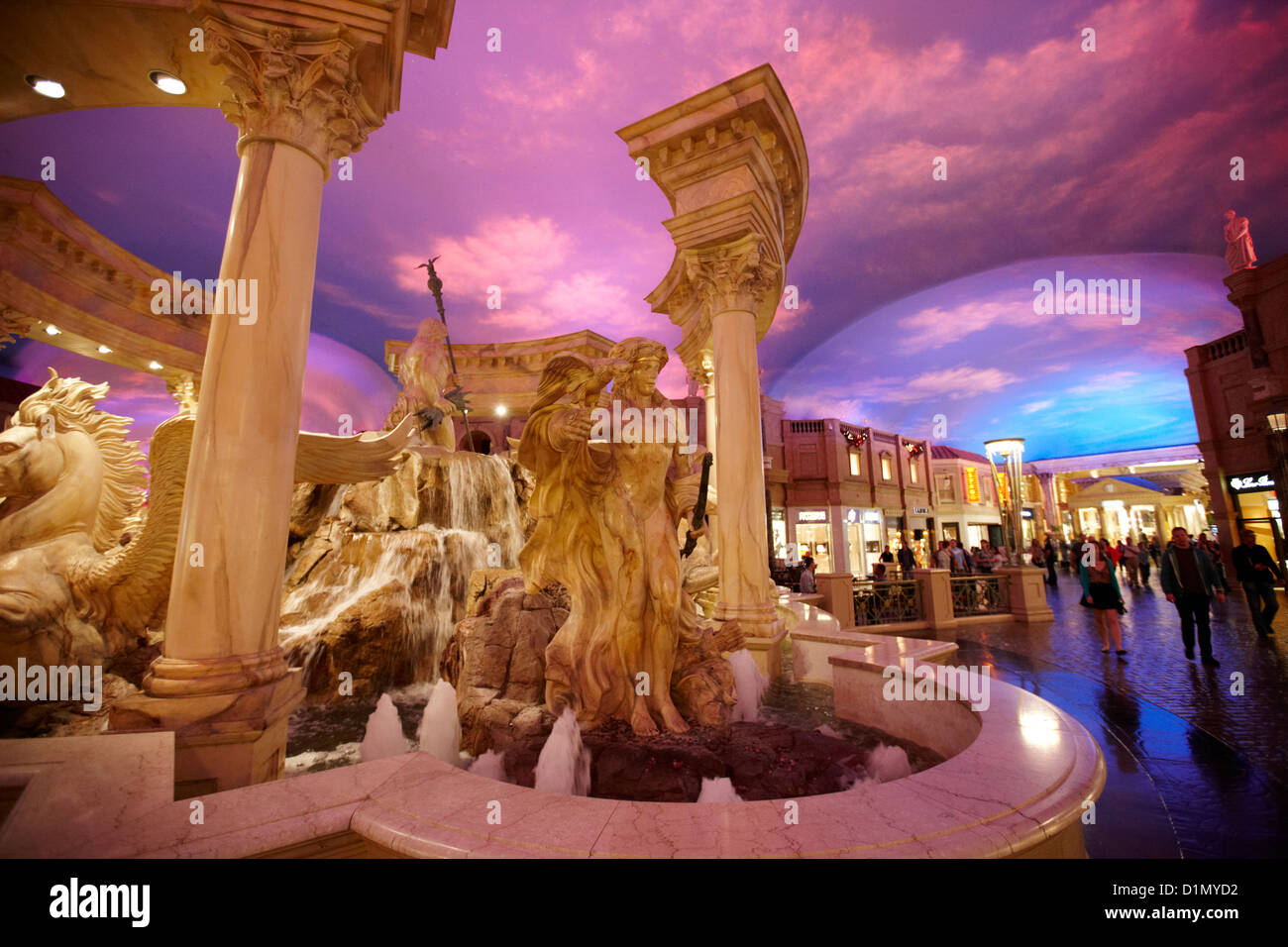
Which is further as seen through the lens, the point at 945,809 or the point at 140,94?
the point at 140,94

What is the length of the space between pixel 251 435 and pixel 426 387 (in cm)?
663

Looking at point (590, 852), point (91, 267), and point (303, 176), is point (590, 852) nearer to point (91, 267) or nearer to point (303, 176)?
point (303, 176)

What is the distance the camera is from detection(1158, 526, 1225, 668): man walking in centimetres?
625

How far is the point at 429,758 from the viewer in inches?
82.6

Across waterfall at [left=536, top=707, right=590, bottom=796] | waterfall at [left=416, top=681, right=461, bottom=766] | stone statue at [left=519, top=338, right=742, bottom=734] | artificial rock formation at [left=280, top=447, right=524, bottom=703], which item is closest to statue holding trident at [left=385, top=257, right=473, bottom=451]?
artificial rock formation at [left=280, top=447, right=524, bottom=703]

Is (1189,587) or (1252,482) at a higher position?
(1252,482)

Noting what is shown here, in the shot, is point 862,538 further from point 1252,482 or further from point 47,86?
point 47,86

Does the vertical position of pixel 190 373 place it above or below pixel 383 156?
below

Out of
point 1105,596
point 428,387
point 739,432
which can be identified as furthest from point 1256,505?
point 428,387

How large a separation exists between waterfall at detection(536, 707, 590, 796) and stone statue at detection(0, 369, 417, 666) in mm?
2664

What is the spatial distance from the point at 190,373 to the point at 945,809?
1650 centimetres

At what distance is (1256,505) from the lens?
1627 centimetres

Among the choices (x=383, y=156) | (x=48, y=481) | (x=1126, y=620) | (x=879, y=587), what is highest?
(x=383, y=156)
